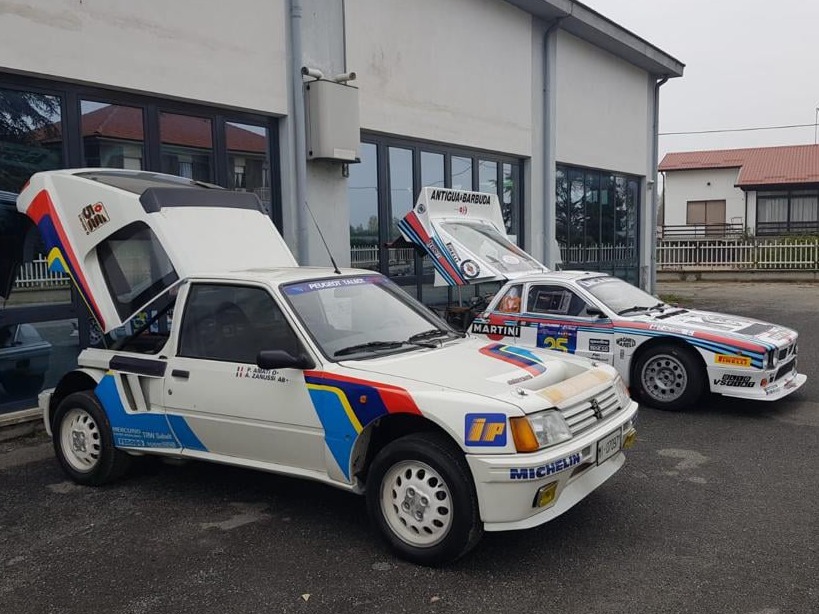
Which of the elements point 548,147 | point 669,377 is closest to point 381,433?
point 669,377

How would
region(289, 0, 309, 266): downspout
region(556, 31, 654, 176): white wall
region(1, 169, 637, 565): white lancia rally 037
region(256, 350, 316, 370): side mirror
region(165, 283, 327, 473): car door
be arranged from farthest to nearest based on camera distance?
region(556, 31, 654, 176): white wall < region(289, 0, 309, 266): downspout < region(165, 283, 327, 473): car door < region(256, 350, 316, 370): side mirror < region(1, 169, 637, 565): white lancia rally 037

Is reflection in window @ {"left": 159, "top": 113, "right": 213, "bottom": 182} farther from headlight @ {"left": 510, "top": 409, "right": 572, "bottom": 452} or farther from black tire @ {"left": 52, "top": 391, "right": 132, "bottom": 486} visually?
headlight @ {"left": 510, "top": 409, "right": 572, "bottom": 452}

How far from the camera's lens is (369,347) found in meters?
4.77

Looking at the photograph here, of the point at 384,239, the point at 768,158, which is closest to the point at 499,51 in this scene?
the point at 384,239

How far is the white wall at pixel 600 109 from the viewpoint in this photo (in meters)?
16.3

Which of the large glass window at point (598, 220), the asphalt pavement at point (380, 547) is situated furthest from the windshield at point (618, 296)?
the large glass window at point (598, 220)

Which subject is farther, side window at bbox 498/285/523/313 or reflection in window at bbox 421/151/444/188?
reflection in window at bbox 421/151/444/188

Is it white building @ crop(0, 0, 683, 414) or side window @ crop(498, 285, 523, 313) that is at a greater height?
white building @ crop(0, 0, 683, 414)

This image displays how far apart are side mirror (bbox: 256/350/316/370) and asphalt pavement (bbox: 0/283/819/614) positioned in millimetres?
1073

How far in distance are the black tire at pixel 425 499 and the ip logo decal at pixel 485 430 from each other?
0.17 meters

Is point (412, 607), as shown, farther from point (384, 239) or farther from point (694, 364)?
point (384, 239)

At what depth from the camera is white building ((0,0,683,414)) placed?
7.58 metres

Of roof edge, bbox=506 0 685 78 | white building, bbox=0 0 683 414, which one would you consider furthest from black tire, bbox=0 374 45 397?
roof edge, bbox=506 0 685 78

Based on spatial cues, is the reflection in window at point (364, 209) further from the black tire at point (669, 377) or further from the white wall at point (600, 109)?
the white wall at point (600, 109)
